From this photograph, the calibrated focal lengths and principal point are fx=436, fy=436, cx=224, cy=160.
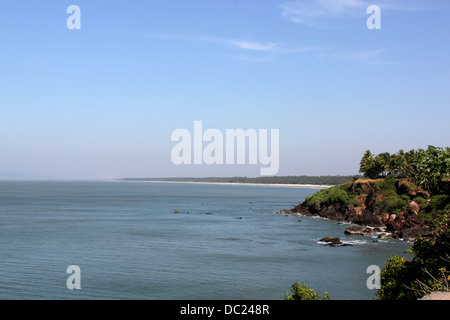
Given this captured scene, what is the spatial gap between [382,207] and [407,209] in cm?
1072

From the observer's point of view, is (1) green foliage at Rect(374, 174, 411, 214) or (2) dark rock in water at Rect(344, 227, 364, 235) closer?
(2) dark rock in water at Rect(344, 227, 364, 235)

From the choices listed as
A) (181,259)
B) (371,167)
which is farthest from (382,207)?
(181,259)

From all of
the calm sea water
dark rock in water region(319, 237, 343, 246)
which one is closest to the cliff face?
the calm sea water

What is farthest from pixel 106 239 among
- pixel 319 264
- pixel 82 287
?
pixel 319 264

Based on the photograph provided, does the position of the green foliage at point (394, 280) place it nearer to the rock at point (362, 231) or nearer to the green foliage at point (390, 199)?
the rock at point (362, 231)

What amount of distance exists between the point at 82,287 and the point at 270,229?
57.6 meters

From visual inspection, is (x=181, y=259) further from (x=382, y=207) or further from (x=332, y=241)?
(x=382, y=207)

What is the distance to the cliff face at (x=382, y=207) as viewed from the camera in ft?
309

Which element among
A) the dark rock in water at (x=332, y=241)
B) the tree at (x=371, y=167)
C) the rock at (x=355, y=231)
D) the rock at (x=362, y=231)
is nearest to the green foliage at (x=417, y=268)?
the dark rock in water at (x=332, y=241)

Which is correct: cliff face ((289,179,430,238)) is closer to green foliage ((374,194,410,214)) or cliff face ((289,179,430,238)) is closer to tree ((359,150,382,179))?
green foliage ((374,194,410,214))

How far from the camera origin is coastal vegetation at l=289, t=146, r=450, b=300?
36.3 metres
